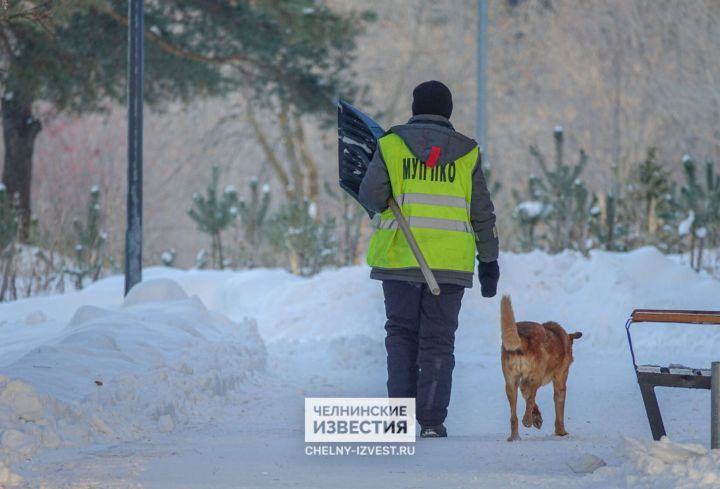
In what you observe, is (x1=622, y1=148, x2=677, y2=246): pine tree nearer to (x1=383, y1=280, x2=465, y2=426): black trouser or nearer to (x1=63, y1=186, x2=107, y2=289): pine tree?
(x1=63, y1=186, x2=107, y2=289): pine tree

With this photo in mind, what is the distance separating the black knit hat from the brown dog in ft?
3.85

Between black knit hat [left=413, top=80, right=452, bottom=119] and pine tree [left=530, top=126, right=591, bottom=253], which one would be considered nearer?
black knit hat [left=413, top=80, right=452, bottom=119]

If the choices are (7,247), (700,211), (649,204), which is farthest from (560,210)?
(7,247)

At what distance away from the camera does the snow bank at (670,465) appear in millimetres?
4570

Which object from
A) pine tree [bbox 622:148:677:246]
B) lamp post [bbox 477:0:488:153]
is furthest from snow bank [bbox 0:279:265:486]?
pine tree [bbox 622:148:677:246]

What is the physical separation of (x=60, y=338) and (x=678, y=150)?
25962 mm

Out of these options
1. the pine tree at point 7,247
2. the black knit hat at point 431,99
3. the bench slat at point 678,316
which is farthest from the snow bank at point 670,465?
the pine tree at point 7,247

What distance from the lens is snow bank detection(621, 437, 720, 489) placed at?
4570 millimetres

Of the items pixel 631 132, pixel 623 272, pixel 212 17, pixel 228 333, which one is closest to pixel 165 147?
pixel 631 132

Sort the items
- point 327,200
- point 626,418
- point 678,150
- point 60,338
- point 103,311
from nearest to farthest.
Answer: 1. point 626,418
2. point 60,338
3. point 103,311
4. point 327,200
5. point 678,150

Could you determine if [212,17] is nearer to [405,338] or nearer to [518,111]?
[405,338]

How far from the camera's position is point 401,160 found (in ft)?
20.9

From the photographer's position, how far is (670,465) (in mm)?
4797

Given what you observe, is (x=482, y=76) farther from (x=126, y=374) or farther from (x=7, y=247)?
(x=126, y=374)
